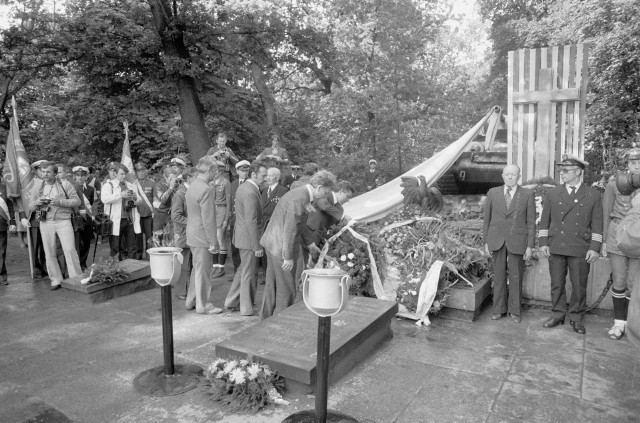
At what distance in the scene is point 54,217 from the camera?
7.48 metres

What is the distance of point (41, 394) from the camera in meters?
4.08

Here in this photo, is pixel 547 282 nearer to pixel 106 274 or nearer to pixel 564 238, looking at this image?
pixel 564 238

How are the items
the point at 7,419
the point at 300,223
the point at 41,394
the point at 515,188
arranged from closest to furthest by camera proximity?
1. the point at 7,419
2. the point at 41,394
3. the point at 300,223
4. the point at 515,188

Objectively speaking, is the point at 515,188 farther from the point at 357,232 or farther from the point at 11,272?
the point at 11,272

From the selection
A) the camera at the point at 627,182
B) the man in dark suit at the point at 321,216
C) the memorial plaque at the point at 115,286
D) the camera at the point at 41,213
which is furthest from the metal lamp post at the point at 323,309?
the camera at the point at 41,213

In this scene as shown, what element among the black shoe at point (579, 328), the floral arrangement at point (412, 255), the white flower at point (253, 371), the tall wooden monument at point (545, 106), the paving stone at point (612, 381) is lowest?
the paving stone at point (612, 381)

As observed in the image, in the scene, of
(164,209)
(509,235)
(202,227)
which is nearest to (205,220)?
(202,227)

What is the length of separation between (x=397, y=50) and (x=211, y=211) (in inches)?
463

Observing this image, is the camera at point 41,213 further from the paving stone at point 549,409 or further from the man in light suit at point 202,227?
the paving stone at point 549,409

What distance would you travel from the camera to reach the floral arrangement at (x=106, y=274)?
7023 mm

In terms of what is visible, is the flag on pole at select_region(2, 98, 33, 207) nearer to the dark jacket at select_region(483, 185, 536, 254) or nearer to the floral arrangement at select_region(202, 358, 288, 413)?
the floral arrangement at select_region(202, 358, 288, 413)

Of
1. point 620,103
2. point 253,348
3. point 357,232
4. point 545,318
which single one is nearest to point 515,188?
point 545,318

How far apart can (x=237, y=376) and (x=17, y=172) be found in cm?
705

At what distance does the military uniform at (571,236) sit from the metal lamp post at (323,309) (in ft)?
10.6
